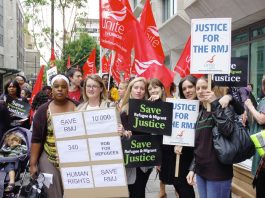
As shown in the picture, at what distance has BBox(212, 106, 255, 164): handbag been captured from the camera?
155 inches

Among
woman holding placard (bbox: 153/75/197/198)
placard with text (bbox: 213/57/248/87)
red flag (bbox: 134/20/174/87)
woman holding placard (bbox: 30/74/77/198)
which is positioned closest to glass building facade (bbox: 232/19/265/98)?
red flag (bbox: 134/20/174/87)

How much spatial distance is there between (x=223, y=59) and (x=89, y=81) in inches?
59.4

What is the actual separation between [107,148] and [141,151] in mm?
823

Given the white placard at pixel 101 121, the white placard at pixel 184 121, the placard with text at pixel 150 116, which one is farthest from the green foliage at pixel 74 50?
the white placard at pixel 101 121

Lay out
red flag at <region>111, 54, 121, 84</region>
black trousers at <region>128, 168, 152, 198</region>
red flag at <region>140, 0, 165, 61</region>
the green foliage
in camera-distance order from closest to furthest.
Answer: black trousers at <region>128, 168, 152, 198</region> < red flag at <region>140, 0, 165, 61</region> < red flag at <region>111, 54, 121, 84</region> < the green foliage

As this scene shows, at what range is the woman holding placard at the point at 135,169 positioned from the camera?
501 centimetres

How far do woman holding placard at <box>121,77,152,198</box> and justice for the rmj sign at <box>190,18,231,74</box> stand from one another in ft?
2.67

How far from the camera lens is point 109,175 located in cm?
427

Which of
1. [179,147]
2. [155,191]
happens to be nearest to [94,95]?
[179,147]

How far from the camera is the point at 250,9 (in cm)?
1220

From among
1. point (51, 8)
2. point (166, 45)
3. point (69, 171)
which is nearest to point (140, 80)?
point (69, 171)

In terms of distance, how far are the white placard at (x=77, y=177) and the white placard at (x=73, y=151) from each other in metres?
0.09

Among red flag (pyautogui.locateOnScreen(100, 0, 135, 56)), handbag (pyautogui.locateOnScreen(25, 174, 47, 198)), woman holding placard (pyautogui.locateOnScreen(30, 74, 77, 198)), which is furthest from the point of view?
red flag (pyautogui.locateOnScreen(100, 0, 135, 56))

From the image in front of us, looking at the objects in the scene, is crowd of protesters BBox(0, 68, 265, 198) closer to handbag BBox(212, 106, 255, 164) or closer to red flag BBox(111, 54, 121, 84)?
handbag BBox(212, 106, 255, 164)
